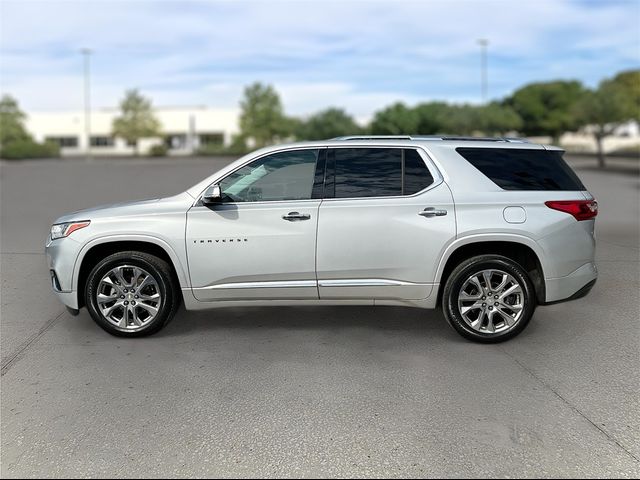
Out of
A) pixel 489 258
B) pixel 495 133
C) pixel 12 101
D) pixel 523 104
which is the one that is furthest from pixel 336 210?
pixel 523 104

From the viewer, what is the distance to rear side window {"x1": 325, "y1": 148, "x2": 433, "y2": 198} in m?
5.90

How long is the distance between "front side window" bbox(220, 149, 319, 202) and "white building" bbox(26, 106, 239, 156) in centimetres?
8770

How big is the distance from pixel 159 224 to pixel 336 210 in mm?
1580

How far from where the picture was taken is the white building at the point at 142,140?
9425 centimetres

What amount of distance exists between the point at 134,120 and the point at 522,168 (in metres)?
87.2

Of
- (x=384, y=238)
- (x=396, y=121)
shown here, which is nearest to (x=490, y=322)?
(x=384, y=238)

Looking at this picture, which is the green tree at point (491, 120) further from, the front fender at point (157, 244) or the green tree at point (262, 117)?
the front fender at point (157, 244)

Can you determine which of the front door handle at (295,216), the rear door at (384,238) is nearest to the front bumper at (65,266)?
the front door handle at (295,216)

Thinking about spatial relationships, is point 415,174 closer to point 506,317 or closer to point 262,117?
point 506,317

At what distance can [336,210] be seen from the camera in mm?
5793

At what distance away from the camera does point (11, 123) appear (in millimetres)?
85875

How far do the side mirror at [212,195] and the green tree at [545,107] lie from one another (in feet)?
322

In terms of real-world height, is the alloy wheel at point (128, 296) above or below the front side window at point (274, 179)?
below

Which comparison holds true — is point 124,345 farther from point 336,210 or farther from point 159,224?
point 336,210
